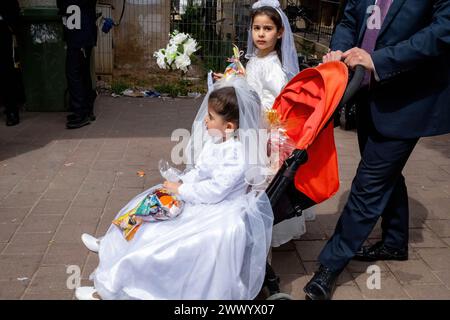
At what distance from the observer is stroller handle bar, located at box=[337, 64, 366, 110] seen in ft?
8.82

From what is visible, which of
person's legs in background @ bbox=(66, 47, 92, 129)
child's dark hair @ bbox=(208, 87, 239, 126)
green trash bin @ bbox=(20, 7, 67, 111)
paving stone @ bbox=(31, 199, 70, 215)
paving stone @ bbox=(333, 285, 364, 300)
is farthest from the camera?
Result: green trash bin @ bbox=(20, 7, 67, 111)

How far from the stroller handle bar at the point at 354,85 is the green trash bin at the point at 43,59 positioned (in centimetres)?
515

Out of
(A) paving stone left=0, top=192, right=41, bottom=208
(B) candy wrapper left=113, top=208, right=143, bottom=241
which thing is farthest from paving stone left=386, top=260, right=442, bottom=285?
(A) paving stone left=0, top=192, right=41, bottom=208

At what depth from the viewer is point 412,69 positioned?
2701 millimetres

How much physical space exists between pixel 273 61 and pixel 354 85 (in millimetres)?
1075

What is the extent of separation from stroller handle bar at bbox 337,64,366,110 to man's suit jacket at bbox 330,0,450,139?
91 mm

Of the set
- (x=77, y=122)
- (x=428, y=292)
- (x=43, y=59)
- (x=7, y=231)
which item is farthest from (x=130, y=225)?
(x=43, y=59)

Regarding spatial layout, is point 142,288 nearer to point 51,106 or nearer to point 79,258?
point 79,258

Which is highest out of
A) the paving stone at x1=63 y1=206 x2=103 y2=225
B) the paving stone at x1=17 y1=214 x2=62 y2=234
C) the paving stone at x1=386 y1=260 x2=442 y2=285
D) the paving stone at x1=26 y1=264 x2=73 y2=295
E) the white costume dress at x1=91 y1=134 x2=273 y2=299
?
the white costume dress at x1=91 y1=134 x2=273 y2=299

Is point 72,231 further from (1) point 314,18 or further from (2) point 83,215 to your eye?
(1) point 314,18

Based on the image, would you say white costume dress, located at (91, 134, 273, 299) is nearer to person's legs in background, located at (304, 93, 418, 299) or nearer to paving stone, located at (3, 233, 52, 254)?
person's legs in background, located at (304, 93, 418, 299)

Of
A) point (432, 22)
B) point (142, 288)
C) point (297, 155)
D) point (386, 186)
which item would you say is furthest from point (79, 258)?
point (432, 22)
